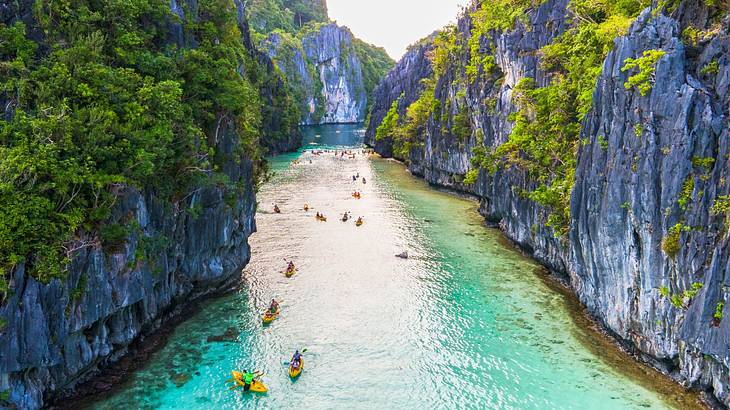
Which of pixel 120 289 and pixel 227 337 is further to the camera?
pixel 227 337

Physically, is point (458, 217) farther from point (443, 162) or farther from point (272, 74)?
point (272, 74)

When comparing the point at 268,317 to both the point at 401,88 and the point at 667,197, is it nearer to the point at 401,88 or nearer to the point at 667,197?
the point at 667,197

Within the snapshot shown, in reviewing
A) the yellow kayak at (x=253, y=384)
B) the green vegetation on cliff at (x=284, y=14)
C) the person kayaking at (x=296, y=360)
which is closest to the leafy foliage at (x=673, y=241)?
the person kayaking at (x=296, y=360)

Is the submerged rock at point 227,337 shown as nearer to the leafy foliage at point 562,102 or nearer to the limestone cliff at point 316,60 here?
the leafy foliage at point 562,102

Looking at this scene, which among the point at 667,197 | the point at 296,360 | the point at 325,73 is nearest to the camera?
the point at 667,197

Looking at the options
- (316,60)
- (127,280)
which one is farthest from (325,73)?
(127,280)

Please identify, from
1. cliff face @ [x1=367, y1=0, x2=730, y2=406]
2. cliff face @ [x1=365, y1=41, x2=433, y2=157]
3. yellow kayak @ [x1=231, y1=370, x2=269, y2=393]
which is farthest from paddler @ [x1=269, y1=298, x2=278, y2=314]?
cliff face @ [x1=365, y1=41, x2=433, y2=157]
